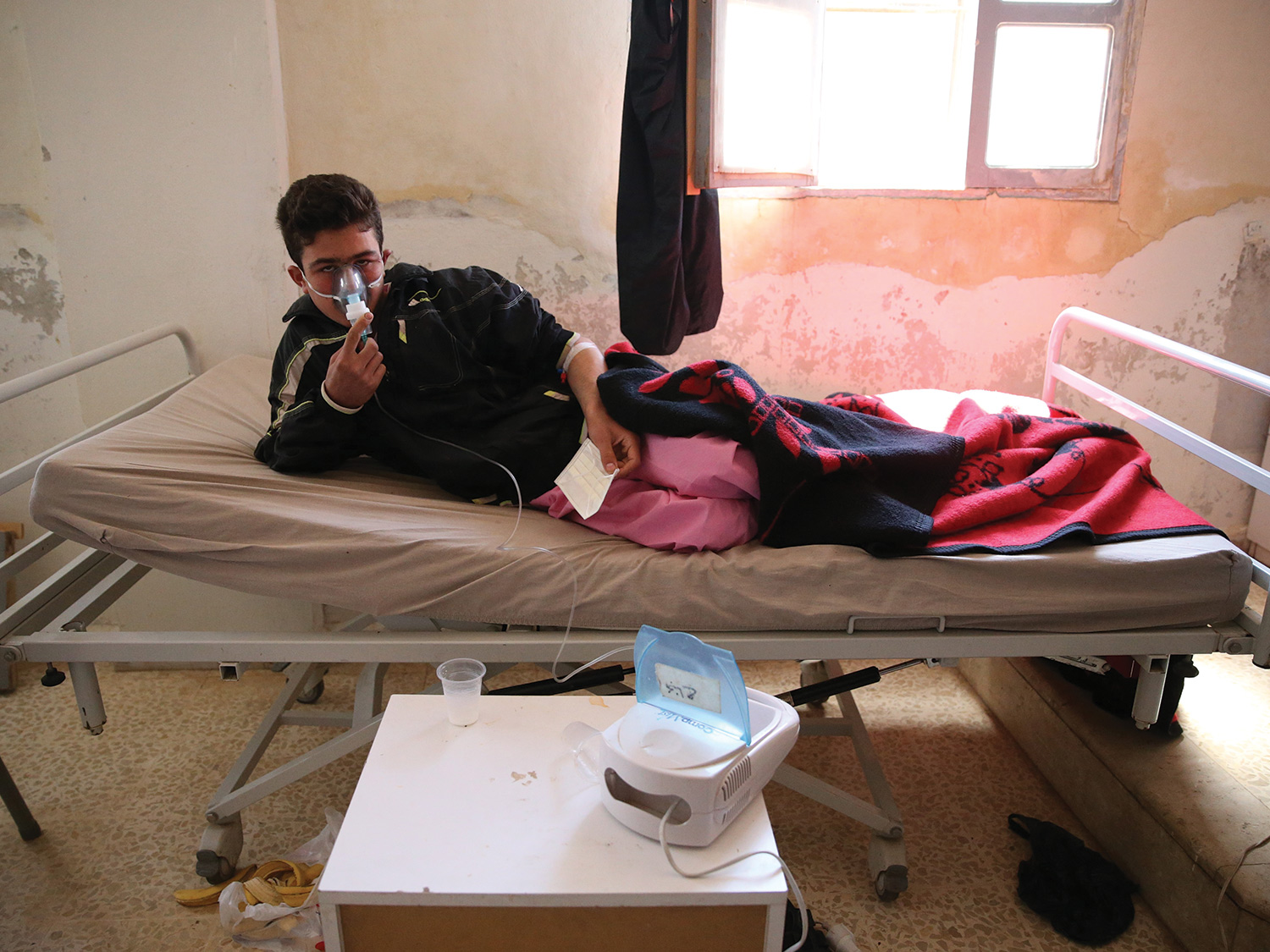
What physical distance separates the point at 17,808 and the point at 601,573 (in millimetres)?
1374

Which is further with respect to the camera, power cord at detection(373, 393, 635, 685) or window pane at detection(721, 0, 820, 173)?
window pane at detection(721, 0, 820, 173)

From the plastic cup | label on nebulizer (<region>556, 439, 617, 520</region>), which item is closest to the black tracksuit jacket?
label on nebulizer (<region>556, 439, 617, 520</region>)

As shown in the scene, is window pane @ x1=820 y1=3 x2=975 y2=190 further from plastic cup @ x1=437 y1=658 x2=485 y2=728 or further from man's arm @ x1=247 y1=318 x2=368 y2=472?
plastic cup @ x1=437 y1=658 x2=485 y2=728

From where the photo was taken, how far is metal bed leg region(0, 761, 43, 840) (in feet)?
5.90

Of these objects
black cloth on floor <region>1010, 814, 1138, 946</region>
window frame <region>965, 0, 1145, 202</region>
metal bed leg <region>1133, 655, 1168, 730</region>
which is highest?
window frame <region>965, 0, 1145, 202</region>

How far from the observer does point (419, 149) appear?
2.41 metres

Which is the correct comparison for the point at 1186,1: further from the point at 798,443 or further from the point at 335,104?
the point at 335,104

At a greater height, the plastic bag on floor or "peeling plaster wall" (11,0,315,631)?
"peeling plaster wall" (11,0,315,631)

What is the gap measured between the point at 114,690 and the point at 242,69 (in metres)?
1.73

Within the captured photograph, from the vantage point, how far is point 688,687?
1137 millimetres

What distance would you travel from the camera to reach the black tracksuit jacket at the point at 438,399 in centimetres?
179

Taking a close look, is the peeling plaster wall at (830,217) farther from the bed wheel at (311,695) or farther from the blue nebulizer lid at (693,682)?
the blue nebulizer lid at (693,682)

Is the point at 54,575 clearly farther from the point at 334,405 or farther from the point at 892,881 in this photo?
the point at 892,881

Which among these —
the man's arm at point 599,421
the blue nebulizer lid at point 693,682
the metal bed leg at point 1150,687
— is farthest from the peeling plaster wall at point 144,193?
the metal bed leg at point 1150,687
